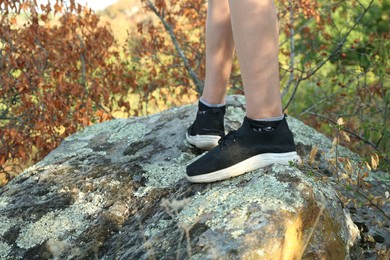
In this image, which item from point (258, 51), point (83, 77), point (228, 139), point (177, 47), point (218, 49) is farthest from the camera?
point (83, 77)

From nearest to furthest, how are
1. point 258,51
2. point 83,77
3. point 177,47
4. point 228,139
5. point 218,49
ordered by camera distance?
point 258,51, point 228,139, point 218,49, point 177,47, point 83,77

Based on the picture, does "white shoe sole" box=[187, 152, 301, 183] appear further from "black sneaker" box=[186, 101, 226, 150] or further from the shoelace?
"black sneaker" box=[186, 101, 226, 150]

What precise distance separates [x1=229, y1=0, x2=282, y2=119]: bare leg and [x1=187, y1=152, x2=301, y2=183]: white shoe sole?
16cm

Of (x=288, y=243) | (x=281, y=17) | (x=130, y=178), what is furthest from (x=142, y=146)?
(x=281, y=17)

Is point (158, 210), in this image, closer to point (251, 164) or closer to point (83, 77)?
point (251, 164)

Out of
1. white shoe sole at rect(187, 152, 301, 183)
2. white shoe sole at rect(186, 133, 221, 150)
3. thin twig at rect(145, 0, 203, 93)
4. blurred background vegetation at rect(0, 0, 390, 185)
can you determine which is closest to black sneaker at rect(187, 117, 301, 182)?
white shoe sole at rect(187, 152, 301, 183)

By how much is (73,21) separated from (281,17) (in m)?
1.97

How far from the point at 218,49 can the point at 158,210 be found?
839 millimetres

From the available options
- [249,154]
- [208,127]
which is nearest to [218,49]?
[208,127]

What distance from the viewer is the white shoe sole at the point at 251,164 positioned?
2.08 m

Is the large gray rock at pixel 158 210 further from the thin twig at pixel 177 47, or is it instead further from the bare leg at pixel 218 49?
the thin twig at pixel 177 47

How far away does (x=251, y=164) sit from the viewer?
2086 millimetres

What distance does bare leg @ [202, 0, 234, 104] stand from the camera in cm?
239

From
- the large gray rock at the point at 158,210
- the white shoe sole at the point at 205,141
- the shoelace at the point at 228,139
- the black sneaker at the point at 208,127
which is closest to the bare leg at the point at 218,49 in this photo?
the black sneaker at the point at 208,127
